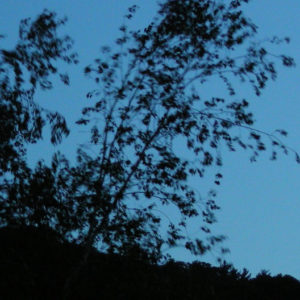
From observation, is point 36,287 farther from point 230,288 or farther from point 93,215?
point 230,288

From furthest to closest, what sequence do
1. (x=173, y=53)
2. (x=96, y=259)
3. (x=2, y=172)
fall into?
(x=96, y=259), (x=173, y=53), (x=2, y=172)

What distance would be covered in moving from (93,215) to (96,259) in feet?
10.1

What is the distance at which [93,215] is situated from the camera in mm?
12906

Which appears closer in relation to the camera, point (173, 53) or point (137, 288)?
point (173, 53)

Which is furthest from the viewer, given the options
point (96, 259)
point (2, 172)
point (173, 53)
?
point (96, 259)

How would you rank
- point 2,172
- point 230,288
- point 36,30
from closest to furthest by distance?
point 2,172 → point 36,30 → point 230,288

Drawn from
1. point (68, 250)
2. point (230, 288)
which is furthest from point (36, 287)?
point (230, 288)

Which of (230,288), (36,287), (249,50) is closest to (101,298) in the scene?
(36,287)

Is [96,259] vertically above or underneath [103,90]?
underneath

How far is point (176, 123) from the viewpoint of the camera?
44.5ft

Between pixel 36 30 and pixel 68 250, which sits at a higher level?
pixel 36 30

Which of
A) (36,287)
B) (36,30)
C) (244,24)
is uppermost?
Answer: (244,24)

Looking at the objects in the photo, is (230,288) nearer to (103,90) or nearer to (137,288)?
(137,288)

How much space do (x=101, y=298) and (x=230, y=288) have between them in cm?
2125
